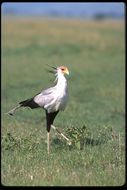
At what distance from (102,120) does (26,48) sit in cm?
2001

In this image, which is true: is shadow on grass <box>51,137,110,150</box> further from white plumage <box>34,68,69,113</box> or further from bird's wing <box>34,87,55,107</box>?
bird's wing <box>34,87,55,107</box>

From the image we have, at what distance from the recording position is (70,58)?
92.2ft

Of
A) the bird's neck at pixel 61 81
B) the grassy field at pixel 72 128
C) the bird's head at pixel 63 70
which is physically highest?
the bird's head at pixel 63 70

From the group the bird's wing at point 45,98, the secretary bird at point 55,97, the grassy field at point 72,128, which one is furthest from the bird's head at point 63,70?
the grassy field at point 72,128

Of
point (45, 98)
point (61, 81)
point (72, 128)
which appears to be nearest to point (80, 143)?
point (72, 128)

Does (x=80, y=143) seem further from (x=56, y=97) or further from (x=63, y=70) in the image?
(x=63, y=70)

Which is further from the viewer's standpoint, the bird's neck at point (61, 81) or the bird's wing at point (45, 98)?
the bird's wing at point (45, 98)

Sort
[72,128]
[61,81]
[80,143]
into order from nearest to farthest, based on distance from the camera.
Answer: [61,81] → [80,143] → [72,128]

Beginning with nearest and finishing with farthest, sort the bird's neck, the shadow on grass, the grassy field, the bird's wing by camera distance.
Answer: the grassy field, the bird's neck, the bird's wing, the shadow on grass

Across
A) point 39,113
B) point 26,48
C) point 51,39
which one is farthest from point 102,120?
point 51,39

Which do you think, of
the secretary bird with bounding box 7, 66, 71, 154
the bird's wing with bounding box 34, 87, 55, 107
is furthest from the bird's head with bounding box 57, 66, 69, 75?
the bird's wing with bounding box 34, 87, 55, 107

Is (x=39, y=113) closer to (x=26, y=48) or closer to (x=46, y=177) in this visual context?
(x=46, y=177)

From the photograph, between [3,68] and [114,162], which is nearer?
[114,162]

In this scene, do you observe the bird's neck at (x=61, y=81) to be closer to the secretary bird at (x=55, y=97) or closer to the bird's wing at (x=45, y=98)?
the secretary bird at (x=55, y=97)
